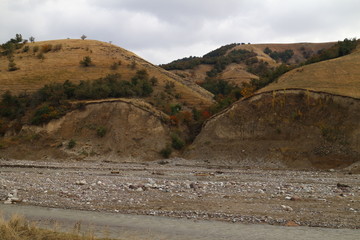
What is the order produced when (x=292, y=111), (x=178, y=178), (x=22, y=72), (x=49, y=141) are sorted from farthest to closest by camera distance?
1. (x=22, y=72)
2. (x=49, y=141)
3. (x=292, y=111)
4. (x=178, y=178)

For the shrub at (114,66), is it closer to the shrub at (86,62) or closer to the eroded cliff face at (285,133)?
the shrub at (86,62)

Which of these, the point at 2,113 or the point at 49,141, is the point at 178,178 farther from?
the point at 2,113

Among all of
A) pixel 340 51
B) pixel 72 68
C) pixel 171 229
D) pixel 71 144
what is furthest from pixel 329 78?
pixel 72 68

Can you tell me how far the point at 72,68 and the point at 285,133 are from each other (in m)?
37.5

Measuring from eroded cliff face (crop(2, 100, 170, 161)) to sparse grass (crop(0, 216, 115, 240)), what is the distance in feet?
89.1

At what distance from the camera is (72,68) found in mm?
56000

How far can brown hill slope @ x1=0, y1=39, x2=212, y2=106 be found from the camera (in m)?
51.0

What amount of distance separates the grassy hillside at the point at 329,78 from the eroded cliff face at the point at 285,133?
3.93 ft

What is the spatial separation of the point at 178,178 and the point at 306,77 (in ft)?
69.4

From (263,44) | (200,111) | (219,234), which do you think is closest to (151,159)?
(200,111)

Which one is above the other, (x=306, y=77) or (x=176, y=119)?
(x=306, y=77)

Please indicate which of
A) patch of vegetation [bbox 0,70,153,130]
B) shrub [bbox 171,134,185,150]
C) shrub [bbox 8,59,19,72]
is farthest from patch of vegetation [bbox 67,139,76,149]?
shrub [bbox 8,59,19,72]

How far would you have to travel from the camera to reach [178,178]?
22844 millimetres

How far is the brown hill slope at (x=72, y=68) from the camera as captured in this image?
50969mm
